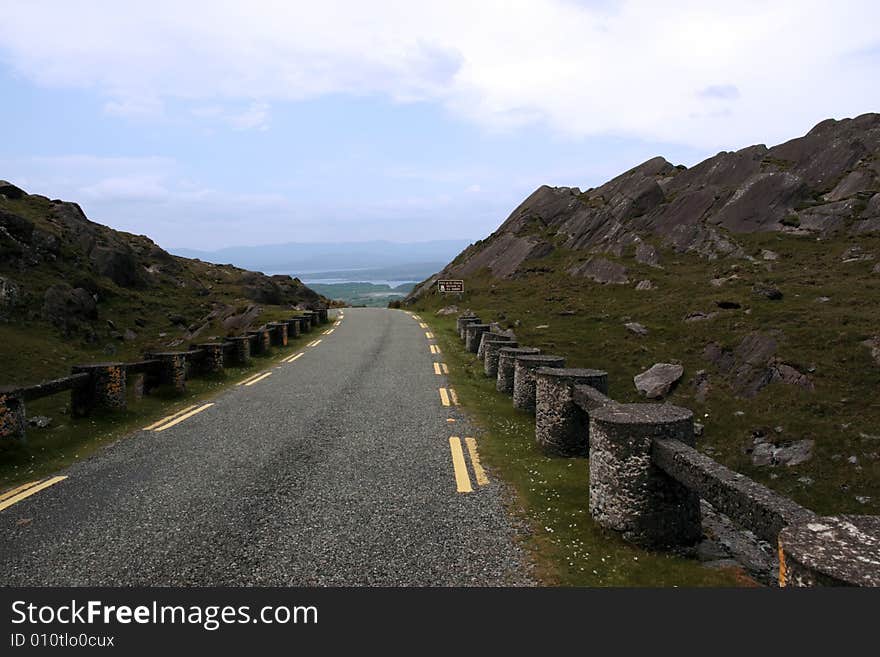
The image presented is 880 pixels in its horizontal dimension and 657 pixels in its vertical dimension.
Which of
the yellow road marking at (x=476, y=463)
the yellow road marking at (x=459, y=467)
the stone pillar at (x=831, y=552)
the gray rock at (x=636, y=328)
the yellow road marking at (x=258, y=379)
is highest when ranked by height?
the stone pillar at (x=831, y=552)

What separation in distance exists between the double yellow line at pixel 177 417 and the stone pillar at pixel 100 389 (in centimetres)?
121

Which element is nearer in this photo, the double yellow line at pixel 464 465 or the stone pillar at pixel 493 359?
the double yellow line at pixel 464 465

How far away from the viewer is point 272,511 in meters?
6.77

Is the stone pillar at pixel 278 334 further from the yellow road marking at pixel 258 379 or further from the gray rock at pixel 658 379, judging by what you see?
the gray rock at pixel 658 379

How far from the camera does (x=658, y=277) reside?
123 feet

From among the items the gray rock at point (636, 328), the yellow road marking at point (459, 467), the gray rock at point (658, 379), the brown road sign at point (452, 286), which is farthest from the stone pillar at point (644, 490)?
the brown road sign at point (452, 286)

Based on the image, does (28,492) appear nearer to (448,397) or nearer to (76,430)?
(76,430)

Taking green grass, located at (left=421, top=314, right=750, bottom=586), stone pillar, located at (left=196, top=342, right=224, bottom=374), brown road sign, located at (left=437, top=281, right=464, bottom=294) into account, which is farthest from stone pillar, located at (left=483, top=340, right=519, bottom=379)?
brown road sign, located at (left=437, top=281, right=464, bottom=294)

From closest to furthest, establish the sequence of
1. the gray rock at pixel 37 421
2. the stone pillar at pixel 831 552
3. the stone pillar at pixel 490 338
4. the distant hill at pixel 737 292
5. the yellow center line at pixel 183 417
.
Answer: the stone pillar at pixel 831 552 < the yellow center line at pixel 183 417 < the gray rock at pixel 37 421 < the distant hill at pixel 737 292 < the stone pillar at pixel 490 338

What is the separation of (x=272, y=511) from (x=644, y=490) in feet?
14.2

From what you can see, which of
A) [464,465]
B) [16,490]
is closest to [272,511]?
[464,465]

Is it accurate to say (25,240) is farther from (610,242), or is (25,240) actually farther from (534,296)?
(610,242)

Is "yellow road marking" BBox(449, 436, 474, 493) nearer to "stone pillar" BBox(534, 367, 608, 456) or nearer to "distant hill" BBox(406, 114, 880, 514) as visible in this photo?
"stone pillar" BBox(534, 367, 608, 456)

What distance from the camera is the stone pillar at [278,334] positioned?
82.7 ft
